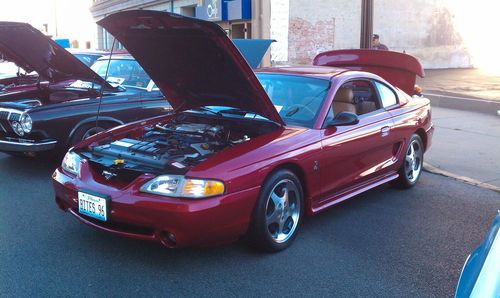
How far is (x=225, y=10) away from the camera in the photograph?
1714 cm

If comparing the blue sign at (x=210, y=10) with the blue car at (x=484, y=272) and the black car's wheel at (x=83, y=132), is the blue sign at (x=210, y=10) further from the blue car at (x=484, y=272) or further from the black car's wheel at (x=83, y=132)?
the blue car at (x=484, y=272)

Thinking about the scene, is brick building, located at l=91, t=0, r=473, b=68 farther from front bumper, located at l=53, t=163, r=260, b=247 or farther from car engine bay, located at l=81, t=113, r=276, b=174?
front bumper, located at l=53, t=163, r=260, b=247

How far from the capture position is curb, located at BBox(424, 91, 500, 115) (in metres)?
11.8

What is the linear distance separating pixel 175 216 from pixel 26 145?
3.14 meters

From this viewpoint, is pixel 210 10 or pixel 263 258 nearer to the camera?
pixel 263 258

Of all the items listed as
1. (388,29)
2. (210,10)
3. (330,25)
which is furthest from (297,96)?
(388,29)

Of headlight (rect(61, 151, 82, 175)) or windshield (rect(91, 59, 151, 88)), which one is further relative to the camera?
windshield (rect(91, 59, 151, 88))

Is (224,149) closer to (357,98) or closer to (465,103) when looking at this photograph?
(357,98)

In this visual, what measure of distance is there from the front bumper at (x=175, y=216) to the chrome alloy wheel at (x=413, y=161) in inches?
105

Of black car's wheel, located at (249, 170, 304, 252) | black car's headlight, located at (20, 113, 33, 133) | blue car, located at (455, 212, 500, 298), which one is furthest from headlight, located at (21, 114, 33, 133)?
blue car, located at (455, 212, 500, 298)

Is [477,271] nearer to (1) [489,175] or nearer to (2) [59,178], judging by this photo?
(2) [59,178]

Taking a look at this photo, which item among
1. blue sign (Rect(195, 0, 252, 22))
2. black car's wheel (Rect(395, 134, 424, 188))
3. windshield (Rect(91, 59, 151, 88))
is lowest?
black car's wheel (Rect(395, 134, 424, 188))

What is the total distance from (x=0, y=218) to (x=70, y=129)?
1648 millimetres

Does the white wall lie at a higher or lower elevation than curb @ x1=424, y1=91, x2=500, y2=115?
higher
